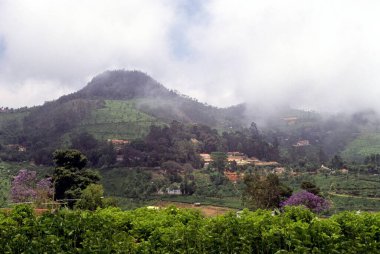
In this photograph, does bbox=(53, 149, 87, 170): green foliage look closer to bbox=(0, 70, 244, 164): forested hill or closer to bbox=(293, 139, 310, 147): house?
bbox=(0, 70, 244, 164): forested hill

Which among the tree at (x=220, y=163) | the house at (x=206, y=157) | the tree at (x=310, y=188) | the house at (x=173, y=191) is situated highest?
the house at (x=206, y=157)

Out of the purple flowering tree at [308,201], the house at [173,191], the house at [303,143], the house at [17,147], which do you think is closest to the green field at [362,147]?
the house at [303,143]

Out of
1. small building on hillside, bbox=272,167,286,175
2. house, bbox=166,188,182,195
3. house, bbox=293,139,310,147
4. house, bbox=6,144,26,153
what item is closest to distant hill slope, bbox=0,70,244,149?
house, bbox=6,144,26,153

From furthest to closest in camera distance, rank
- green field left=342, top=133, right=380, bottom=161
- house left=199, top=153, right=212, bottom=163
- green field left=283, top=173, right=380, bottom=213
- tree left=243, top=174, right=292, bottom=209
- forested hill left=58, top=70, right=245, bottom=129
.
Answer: forested hill left=58, top=70, right=245, bottom=129, green field left=342, top=133, right=380, bottom=161, house left=199, top=153, right=212, bottom=163, green field left=283, top=173, right=380, bottom=213, tree left=243, top=174, right=292, bottom=209

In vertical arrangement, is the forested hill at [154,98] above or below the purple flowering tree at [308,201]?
above

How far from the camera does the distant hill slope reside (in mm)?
95475

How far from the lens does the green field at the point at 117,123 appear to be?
313ft

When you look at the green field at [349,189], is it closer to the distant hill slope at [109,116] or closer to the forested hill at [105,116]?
the forested hill at [105,116]

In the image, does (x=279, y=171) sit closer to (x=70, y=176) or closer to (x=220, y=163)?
(x=220, y=163)

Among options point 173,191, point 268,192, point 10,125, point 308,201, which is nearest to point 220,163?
point 173,191

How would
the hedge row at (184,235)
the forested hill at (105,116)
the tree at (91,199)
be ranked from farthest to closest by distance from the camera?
the forested hill at (105,116)
the tree at (91,199)
the hedge row at (184,235)

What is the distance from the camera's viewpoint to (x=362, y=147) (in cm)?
10794

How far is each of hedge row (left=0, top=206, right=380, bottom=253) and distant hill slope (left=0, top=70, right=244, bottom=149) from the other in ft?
255

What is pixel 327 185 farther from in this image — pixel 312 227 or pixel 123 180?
pixel 312 227
